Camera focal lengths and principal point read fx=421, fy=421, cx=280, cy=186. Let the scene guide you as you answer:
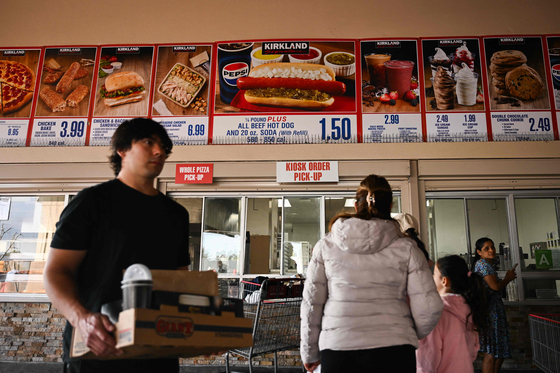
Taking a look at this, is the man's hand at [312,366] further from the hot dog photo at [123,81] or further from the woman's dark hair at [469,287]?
the hot dog photo at [123,81]

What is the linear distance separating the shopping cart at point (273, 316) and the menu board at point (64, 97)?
3.79 meters

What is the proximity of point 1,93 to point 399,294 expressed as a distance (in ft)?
22.8

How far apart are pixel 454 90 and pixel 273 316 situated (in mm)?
4101

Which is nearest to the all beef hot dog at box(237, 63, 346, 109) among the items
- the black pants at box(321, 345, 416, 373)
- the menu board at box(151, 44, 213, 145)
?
the menu board at box(151, 44, 213, 145)

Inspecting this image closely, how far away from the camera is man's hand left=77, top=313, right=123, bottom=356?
123 cm

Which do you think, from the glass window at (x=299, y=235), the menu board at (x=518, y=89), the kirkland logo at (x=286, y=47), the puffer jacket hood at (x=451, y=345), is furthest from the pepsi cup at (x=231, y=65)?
the puffer jacket hood at (x=451, y=345)

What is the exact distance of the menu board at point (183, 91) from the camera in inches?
243

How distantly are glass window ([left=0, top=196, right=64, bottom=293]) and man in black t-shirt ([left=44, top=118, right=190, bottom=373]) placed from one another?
5.08 m

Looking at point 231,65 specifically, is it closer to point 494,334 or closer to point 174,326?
point 494,334

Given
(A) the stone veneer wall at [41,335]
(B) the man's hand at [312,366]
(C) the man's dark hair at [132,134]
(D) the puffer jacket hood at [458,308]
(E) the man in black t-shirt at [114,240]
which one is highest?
(C) the man's dark hair at [132,134]

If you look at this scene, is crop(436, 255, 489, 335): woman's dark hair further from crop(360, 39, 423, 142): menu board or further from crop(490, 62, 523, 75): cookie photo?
crop(490, 62, 523, 75): cookie photo

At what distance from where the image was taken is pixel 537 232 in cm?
573

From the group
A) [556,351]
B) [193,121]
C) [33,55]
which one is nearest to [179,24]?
[193,121]

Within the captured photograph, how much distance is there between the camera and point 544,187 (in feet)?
18.9
